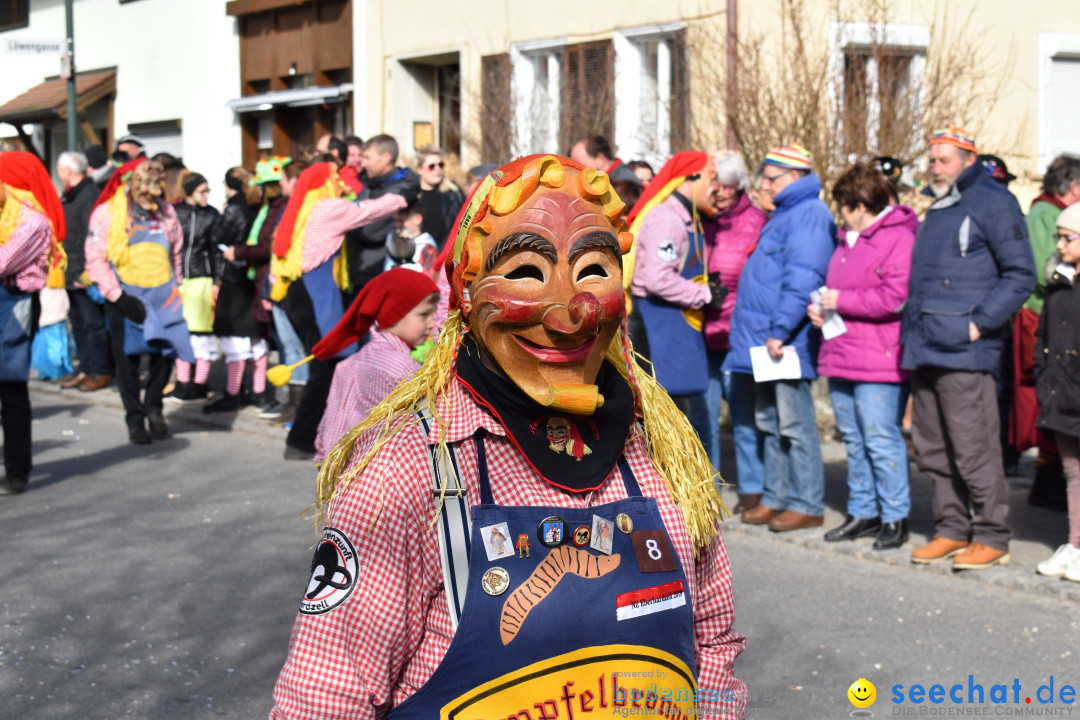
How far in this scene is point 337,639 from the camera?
6.03 ft

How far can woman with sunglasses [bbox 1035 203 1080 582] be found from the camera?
18.6 ft

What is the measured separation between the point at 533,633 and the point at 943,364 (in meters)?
4.49

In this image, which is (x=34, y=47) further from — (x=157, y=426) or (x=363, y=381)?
(x=363, y=381)

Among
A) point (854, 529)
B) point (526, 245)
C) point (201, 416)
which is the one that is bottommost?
point (854, 529)

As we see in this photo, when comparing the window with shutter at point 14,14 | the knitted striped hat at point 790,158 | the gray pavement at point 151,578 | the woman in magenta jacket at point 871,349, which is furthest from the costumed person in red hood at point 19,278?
the window with shutter at point 14,14

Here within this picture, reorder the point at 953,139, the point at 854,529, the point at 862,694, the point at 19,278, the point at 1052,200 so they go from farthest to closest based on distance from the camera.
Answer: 1. the point at 19,278
2. the point at 1052,200
3. the point at 854,529
4. the point at 953,139
5. the point at 862,694

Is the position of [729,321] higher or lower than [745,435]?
higher

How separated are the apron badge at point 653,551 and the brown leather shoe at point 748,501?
5.17 m

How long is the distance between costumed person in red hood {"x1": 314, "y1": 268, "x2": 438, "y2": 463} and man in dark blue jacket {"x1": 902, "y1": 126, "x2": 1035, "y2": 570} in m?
2.59

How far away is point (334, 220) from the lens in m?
8.80

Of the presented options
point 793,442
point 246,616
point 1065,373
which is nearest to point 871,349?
point 793,442

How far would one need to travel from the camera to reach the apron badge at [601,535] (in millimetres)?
1956

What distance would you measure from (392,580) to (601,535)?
1.18 feet

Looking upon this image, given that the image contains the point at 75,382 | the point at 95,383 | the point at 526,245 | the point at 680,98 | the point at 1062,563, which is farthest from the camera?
the point at 680,98
